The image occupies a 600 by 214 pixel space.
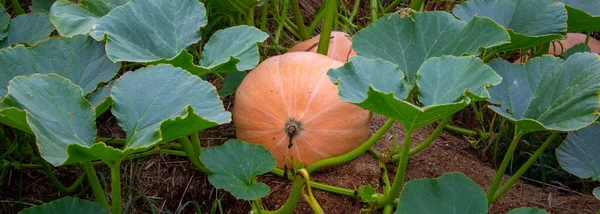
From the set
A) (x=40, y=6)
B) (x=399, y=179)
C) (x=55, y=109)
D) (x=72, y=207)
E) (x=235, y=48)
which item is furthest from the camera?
(x=40, y=6)

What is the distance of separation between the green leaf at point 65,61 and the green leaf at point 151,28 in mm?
52

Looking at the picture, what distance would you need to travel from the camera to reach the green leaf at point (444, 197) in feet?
4.85

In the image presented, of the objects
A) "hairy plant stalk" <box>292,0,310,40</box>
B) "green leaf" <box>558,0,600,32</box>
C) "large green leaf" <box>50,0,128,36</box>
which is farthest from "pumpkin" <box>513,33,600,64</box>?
"large green leaf" <box>50,0,128,36</box>

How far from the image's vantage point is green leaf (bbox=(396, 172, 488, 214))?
58.2 inches

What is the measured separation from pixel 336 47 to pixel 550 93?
79cm

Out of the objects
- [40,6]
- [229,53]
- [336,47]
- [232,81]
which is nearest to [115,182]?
[229,53]

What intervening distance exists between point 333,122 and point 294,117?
0.11 meters

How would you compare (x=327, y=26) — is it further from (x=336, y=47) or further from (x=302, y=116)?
(x=302, y=116)

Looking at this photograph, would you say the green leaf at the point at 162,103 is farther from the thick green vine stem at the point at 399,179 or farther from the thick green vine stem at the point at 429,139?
the thick green vine stem at the point at 429,139

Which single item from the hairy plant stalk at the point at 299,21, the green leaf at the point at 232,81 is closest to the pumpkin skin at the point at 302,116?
the green leaf at the point at 232,81

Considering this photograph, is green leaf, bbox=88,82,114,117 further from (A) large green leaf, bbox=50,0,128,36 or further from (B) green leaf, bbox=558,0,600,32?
(B) green leaf, bbox=558,0,600,32

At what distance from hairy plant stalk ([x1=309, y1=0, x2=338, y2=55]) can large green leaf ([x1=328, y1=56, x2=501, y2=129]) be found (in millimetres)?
541

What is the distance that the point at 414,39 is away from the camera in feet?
5.95

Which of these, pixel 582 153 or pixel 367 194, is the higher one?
pixel 582 153
